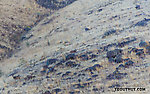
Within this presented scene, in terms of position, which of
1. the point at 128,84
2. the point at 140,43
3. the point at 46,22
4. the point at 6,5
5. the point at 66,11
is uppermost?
the point at 6,5

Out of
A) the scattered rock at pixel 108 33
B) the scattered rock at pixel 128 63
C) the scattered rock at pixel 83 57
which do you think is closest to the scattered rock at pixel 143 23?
the scattered rock at pixel 108 33

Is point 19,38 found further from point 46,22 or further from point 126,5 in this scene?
point 126,5

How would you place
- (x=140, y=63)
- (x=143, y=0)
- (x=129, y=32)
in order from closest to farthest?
(x=140, y=63) → (x=129, y=32) → (x=143, y=0)

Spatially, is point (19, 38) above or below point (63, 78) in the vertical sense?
above

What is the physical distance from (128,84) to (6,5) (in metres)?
14.1

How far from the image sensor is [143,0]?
13.3 meters

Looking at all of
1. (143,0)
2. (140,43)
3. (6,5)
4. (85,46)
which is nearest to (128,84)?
(140,43)

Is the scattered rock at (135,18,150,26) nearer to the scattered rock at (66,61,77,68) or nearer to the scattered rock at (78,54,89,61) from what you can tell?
the scattered rock at (78,54,89,61)

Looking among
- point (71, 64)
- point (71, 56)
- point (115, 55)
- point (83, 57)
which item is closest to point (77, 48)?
point (71, 56)

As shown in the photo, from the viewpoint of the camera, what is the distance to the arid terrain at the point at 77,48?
828 cm

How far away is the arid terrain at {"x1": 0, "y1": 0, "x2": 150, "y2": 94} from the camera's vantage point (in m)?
8.28

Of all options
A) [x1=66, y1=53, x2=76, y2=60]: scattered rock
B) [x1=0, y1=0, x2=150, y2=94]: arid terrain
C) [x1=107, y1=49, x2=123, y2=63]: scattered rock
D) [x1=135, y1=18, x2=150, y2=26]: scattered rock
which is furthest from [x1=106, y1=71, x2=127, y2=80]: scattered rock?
[x1=135, y1=18, x2=150, y2=26]: scattered rock

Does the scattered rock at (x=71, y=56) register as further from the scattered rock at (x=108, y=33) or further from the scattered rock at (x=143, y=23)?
the scattered rock at (x=143, y=23)

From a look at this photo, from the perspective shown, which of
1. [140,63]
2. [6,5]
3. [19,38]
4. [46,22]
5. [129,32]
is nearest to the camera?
[140,63]
